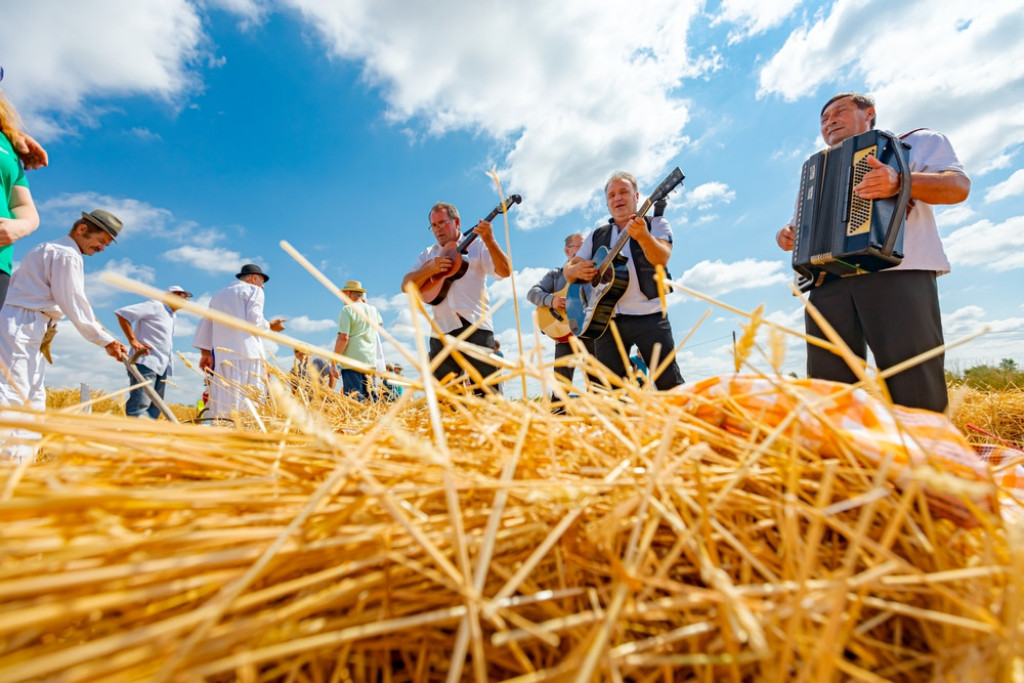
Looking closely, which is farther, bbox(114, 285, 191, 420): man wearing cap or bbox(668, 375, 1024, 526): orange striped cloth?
bbox(114, 285, 191, 420): man wearing cap

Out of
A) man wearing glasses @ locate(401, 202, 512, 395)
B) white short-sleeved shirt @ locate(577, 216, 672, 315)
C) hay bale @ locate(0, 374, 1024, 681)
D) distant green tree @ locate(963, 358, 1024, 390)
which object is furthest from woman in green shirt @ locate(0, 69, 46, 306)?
distant green tree @ locate(963, 358, 1024, 390)

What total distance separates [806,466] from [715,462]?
0.36ft

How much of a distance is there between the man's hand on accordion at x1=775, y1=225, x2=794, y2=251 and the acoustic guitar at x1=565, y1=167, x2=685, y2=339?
3.27 ft

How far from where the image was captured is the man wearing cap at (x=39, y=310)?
2.46 m

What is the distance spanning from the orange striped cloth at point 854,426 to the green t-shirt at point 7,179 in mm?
2947

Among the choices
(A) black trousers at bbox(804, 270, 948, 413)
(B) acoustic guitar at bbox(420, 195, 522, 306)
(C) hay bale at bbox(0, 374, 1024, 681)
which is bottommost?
(C) hay bale at bbox(0, 374, 1024, 681)

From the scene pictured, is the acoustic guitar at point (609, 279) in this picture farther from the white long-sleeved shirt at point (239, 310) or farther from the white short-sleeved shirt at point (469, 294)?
the white long-sleeved shirt at point (239, 310)

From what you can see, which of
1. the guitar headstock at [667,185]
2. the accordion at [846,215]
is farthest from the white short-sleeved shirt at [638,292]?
the accordion at [846,215]

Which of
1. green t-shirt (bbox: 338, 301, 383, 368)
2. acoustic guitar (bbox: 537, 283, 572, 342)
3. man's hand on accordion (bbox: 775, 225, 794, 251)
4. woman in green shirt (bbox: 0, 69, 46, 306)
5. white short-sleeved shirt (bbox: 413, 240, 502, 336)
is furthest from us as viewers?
acoustic guitar (bbox: 537, 283, 572, 342)

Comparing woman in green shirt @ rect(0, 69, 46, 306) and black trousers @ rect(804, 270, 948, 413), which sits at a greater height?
woman in green shirt @ rect(0, 69, 46, 306)

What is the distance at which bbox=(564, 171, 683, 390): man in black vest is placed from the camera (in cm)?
329

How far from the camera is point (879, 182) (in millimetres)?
2256

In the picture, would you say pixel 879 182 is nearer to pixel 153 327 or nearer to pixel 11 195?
pixel 11 195

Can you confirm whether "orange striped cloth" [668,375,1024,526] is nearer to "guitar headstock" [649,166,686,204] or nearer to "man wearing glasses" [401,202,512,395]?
"man wearing glasses" [401,202,512,395]
